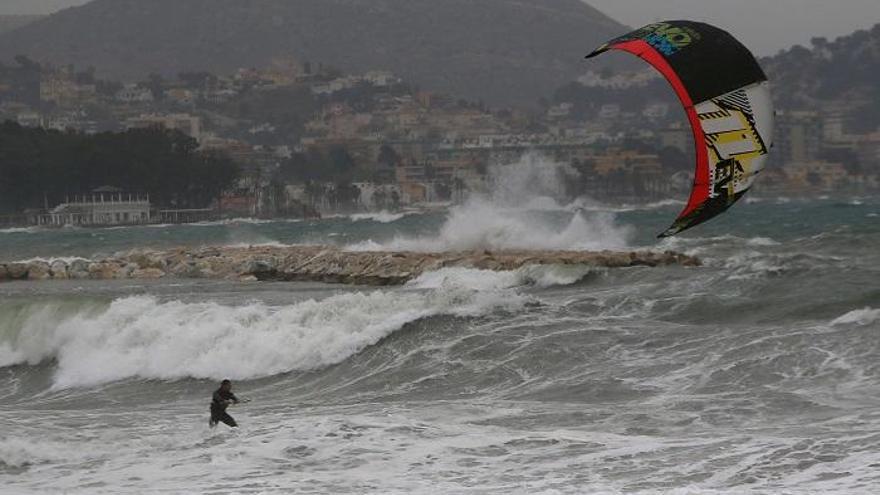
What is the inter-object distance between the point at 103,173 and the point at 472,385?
10494 cm

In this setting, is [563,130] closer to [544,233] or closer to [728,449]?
[544,233]

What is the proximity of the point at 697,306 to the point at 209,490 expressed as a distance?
36.3ft

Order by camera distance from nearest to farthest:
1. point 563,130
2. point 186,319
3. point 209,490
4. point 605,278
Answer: point 209,490
point 186,319
point 605,278
point 563,130

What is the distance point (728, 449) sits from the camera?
14906mm

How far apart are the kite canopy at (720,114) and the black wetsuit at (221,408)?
505 centimetres

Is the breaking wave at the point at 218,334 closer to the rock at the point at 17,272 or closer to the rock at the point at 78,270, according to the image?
the rock at the point at 78,270

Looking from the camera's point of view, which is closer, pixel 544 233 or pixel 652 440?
pixel 652 440

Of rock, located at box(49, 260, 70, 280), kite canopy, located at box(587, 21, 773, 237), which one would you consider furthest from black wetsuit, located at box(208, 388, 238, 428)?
rock, located at box(49, 260, 70, 280)

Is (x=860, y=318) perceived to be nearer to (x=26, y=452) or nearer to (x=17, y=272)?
(x=26, y=452)

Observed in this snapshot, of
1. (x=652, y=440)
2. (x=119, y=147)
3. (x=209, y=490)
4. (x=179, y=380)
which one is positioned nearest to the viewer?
(x=209, y=490)

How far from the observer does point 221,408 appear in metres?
17.3

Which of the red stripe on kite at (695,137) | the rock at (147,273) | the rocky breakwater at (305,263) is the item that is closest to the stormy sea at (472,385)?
the rocky breakwater at (305,263)

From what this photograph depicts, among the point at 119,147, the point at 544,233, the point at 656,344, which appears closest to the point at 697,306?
the point at 656,344

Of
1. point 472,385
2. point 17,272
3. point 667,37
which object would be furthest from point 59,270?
point 667,37
